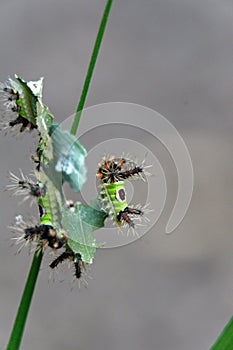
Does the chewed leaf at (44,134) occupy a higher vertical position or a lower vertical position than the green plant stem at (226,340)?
higher

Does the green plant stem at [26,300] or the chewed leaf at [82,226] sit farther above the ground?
the chewed leaf at [82,226]

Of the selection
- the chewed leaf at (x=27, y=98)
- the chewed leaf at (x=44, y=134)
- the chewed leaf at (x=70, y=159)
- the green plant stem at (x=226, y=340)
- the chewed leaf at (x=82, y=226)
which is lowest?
the green plant stem at (x=226, y=340)

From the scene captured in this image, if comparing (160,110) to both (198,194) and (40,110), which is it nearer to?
(198,194)

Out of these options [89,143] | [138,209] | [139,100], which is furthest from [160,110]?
[138,209]
